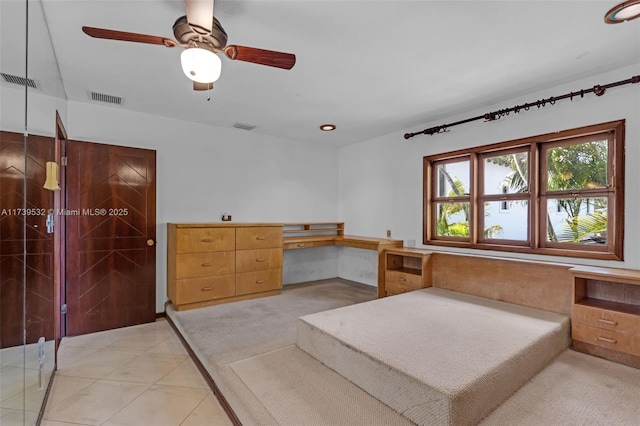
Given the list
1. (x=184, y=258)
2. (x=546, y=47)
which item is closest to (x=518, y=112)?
(x=546, y=47)

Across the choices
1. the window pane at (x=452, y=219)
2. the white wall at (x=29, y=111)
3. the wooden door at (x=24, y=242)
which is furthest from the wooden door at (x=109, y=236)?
the window pane at (x=452, y=219)

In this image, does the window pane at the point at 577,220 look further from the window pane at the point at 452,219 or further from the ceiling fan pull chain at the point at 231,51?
the ceiling fan pull chain at the point at 231,51

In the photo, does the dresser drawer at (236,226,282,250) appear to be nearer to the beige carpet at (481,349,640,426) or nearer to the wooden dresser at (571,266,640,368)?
the beige carpet at (481,349,640,426)

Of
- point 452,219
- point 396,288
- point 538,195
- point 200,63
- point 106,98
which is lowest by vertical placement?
point 396,288

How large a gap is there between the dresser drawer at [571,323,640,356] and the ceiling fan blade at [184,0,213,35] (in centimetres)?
355

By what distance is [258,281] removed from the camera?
164 inches

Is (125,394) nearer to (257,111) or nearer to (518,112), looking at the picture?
(257,111)

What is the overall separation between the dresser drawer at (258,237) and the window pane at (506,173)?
2812 millimetres

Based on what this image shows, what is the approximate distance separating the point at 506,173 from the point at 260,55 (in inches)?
123

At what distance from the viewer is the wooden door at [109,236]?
3.34 meters

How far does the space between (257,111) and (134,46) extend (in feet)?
5.28

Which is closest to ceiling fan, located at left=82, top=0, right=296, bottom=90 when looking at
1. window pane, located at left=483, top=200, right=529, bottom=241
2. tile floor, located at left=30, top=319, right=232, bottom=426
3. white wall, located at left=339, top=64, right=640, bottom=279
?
tile floor, located at left=30, top=319, right=232, bottom=426

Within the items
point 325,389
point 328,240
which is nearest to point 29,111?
point 325,389

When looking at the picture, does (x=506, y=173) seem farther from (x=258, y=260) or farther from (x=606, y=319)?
(x=258, y=260)
